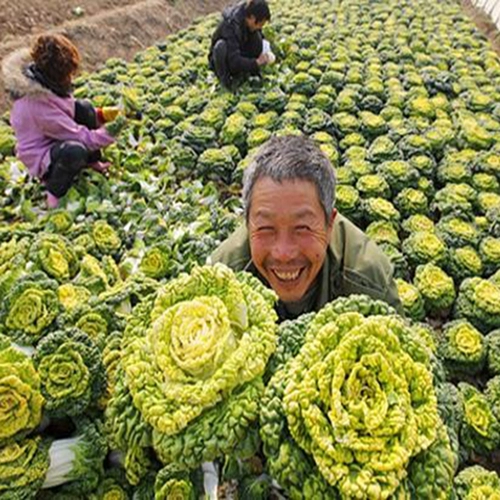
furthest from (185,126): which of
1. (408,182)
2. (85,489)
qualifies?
(85,489)

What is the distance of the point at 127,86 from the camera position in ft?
23.4

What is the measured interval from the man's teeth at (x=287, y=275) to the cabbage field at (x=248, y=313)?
37 cm

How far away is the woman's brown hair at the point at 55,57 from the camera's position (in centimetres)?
378

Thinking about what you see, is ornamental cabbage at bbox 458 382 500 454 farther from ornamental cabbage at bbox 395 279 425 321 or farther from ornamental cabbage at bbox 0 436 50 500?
ornamental cabbage at bbox 0 436 50 500

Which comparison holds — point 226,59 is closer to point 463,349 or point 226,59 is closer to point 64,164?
point 64,164

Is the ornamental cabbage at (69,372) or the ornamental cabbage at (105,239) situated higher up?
the ornamental cabbage at (69,372)

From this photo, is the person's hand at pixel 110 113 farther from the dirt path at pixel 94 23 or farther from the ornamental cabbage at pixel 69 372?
the dirt path at pixel 94 23

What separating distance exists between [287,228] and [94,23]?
9.23 metres

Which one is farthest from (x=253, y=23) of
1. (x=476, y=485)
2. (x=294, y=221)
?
(x=476, y=485)

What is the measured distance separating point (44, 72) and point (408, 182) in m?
3.32

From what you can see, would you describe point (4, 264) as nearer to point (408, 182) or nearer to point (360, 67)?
point (408, 182)

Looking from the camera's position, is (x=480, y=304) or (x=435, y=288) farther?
(x=435, y=288)

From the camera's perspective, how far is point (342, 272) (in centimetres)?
250

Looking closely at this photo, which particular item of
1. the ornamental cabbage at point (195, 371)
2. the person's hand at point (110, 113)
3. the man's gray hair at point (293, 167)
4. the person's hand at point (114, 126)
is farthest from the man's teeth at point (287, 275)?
the person's hand at point (110, 113)
